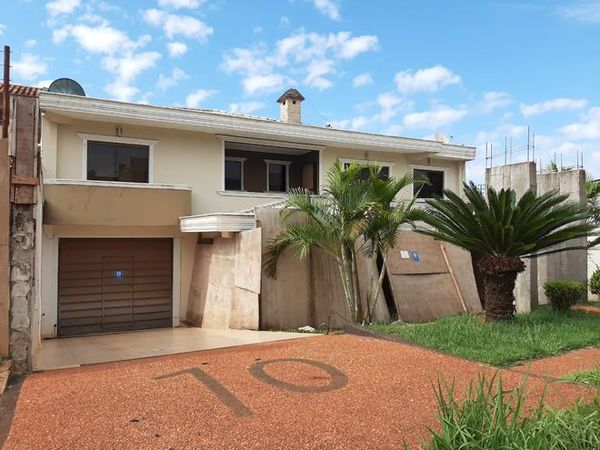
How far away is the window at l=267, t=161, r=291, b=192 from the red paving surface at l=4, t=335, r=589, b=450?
992cm

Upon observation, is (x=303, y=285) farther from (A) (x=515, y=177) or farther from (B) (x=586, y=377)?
(B) (x=586, y=377)

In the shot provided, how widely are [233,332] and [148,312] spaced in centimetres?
421

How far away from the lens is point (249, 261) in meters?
10.4

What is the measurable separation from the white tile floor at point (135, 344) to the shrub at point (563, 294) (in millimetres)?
5569

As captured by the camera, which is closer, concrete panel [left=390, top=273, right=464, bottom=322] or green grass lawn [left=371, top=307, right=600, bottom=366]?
green grass lawn [left=371, top=307, right=600, bottom=366]

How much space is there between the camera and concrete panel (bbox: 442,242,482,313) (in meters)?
12.2

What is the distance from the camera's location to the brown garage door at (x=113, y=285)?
1220 centimetres

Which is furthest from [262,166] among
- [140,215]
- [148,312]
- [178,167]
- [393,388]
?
[393,388]

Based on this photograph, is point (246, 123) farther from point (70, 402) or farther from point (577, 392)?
point (577, 392)

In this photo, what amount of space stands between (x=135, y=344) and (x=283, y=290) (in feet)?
11.0

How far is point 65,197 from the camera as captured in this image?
36.1 ft

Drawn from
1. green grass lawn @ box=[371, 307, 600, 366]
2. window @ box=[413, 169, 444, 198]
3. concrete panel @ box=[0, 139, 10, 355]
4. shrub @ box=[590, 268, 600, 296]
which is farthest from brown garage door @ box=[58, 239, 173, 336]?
shrub @ box=[590, 268, 600, 296]

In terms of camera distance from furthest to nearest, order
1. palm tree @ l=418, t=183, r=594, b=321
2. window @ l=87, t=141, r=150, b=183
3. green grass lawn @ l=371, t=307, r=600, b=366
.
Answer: window @ l=87, t=141, r=150, b=183
palm tree @ l=418, t=183, r=594, b=321
green grass lawn @ l=371, t=307, r=600, b=366

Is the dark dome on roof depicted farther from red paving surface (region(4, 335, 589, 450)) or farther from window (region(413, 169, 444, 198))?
red paving surface (region(4, 335, 589, 450))
